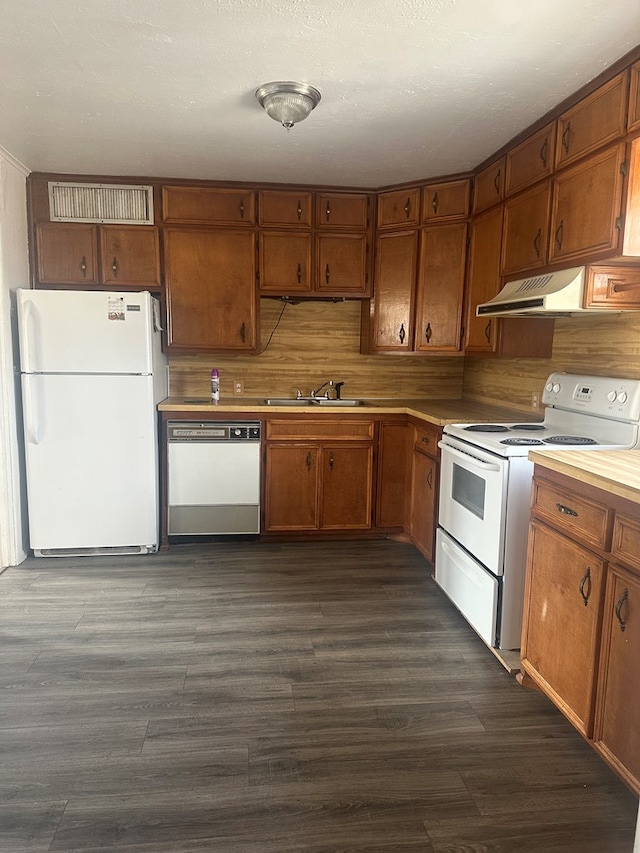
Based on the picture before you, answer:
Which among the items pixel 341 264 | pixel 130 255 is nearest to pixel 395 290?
pixel 341 264

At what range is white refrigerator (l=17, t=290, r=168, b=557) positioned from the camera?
3.27 metres

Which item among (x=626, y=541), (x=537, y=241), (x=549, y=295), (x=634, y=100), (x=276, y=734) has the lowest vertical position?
(x=276, y=734)

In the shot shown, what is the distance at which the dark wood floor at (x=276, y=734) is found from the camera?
5.01ft

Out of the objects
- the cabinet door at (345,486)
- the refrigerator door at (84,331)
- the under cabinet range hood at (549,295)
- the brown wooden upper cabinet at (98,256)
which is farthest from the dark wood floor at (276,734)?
the brown wooden upper cabinet at (98,256)

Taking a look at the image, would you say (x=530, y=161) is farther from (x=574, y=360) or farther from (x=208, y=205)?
(x=208, y=205)

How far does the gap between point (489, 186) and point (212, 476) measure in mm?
2489

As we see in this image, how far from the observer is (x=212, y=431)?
3617 millimetres

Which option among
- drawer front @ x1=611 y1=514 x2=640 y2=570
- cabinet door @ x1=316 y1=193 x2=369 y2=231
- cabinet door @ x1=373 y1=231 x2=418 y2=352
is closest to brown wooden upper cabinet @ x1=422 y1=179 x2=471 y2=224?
cabinet door @ x1=373 y1=231 x2=418 y2=352

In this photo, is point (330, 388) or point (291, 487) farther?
point (330, 388)

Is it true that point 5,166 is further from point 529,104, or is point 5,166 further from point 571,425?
point 571,425

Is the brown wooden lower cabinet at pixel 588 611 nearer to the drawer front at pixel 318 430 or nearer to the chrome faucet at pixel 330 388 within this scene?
the drawer front at pixel 318 430

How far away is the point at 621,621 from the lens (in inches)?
63.0

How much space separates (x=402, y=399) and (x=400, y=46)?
102 inches

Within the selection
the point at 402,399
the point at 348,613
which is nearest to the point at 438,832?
the point at 348,613
